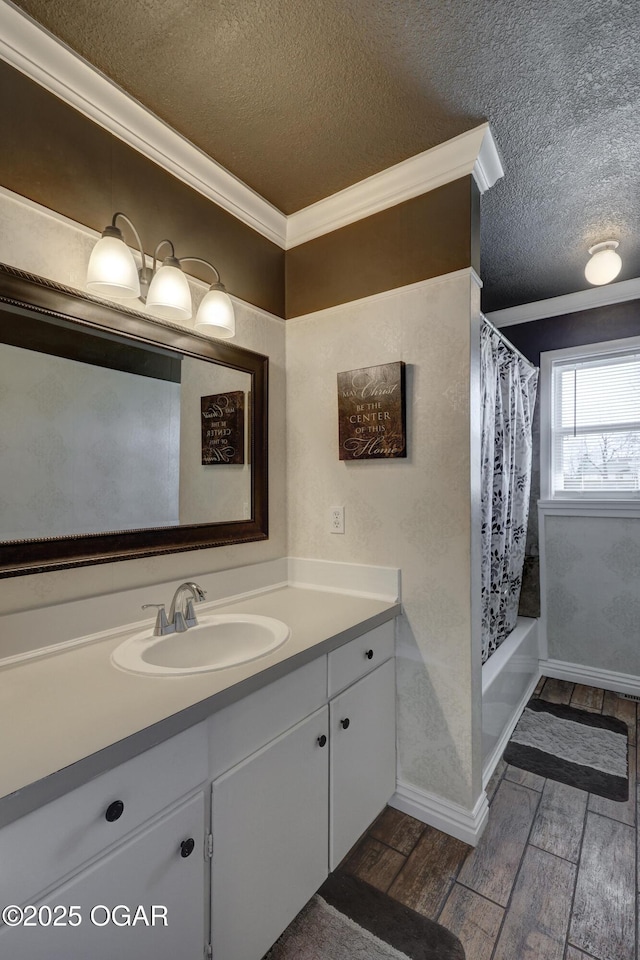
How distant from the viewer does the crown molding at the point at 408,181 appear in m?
1.64

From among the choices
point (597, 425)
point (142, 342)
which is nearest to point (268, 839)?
point (142, 342)

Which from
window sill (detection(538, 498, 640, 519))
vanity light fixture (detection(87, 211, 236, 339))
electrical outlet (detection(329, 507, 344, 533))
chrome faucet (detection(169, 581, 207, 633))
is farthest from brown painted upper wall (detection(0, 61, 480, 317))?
window sill (detection(538, 498, 640, 519))

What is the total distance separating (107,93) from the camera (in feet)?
4.58

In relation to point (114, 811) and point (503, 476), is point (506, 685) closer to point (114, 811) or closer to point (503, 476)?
point (503, 476)

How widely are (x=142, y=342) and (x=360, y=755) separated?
5.22 ft

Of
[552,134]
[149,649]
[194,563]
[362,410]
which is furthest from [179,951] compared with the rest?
[552,134]

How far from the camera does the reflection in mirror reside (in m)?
1.25

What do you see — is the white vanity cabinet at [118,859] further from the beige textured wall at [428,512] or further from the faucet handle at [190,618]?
the beige textured wall at [428,512]

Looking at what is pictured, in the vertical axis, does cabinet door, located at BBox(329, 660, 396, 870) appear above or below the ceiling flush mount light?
below

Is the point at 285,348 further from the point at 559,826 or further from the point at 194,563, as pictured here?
the point at 559,826

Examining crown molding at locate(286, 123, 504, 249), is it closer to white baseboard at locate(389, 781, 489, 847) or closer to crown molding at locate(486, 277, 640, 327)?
crown molding at locate(486, 277, 640, 327)

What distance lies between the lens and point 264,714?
3.91ft

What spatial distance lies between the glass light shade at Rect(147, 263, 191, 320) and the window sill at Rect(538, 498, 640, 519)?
104 inches

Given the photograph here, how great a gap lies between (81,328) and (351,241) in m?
1.17
